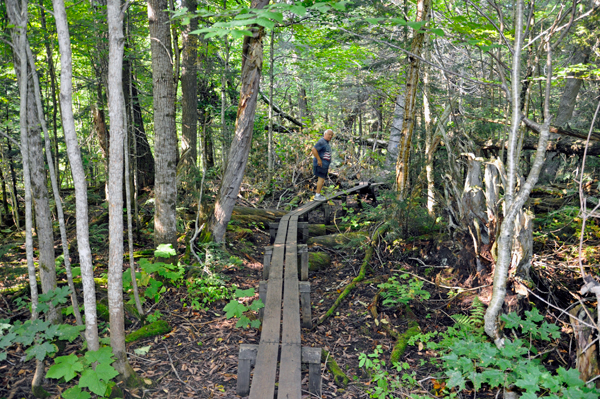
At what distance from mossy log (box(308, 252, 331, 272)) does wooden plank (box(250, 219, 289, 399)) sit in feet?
4.87

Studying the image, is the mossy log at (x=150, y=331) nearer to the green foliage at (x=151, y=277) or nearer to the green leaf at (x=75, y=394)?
the green foliage at (x=151, y=277)

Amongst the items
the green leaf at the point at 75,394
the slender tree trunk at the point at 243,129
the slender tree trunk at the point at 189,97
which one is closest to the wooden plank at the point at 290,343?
the green leaf at the point at 75,394

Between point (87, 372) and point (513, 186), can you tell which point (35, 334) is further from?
point (513, 186)

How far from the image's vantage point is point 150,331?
4227mm

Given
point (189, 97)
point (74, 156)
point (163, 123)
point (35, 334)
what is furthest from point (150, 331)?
point (189, 97)

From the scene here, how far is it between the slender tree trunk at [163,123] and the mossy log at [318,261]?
243cm

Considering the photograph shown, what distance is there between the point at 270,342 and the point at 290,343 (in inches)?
7.4

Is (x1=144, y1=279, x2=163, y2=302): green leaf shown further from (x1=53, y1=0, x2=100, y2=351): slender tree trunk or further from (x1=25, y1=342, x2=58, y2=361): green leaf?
(x1=25, y1=342, x2=58, y2=361): green leaf

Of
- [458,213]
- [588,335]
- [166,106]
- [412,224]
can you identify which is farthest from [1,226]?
[588,335]

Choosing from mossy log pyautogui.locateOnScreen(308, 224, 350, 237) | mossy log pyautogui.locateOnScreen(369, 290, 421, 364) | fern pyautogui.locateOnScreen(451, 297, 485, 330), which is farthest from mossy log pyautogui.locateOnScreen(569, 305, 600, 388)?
mossy log pyautogui.locateOnScreen(308, 224, 350, 237)

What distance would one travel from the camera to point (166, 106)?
5.33 m

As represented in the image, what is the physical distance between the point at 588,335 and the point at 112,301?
4.12 m

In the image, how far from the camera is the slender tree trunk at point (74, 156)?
2619 mm

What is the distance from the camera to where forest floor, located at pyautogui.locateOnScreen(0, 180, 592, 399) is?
3.43 meters
